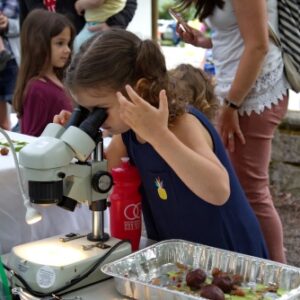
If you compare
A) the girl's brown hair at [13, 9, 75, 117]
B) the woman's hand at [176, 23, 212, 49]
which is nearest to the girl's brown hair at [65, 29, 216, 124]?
the woman's hand at [176, 23, 212, 49]

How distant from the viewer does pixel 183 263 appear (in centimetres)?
132

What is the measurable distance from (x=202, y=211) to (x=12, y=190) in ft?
1.51

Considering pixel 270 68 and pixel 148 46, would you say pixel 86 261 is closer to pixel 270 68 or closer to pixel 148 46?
pixel 148 46

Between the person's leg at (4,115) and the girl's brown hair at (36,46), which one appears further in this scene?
the person's leg at (4,115)

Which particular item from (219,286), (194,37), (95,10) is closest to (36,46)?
(95,10)

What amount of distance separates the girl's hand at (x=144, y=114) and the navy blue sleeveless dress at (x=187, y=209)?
8.8 inches

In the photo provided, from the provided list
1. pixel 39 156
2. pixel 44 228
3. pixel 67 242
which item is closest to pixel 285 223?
pixel 44 228

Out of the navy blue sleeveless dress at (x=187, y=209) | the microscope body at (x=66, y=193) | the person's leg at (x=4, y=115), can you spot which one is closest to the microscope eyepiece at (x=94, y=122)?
the microscope body at (x=66, y=193)

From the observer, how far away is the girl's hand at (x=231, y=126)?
202 cm

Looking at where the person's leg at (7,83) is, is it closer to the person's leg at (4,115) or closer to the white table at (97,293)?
the person's leg at (4,115)

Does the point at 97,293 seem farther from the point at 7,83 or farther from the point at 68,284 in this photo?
the point at 7,83

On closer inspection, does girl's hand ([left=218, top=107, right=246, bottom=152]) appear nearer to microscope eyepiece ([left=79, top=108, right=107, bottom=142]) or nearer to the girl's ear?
the girl's ear

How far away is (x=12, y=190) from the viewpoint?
1.57 metres

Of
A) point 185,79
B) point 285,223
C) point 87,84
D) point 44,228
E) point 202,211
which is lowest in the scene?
point 285,223
